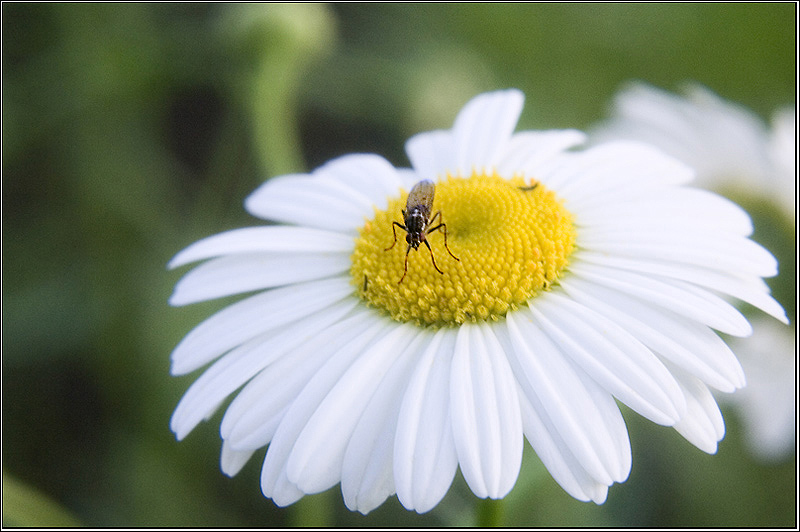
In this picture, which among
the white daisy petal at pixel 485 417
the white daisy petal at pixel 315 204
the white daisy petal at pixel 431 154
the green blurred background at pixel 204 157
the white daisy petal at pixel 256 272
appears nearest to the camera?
the white daisy petal at pixel 485 417

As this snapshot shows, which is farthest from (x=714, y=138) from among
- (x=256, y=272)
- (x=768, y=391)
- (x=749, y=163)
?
(x=256, y=272)

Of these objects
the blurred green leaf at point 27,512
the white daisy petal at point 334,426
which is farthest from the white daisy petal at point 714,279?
the blurred green leaf at point 27,512

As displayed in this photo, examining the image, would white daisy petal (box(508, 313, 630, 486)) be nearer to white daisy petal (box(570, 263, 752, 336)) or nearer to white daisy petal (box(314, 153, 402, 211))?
Result: white daisy petal (box(570, 263, 752, 336))

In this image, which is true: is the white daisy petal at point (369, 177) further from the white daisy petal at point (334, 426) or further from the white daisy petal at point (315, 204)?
the white daisy petal at point (334, 426)

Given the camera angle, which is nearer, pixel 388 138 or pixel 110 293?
pixel 110 293

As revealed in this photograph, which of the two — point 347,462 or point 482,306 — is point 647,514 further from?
point 347,462

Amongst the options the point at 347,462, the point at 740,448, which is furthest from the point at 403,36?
the point at 347,462

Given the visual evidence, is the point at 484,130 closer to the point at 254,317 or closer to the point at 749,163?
the point at 254,317
